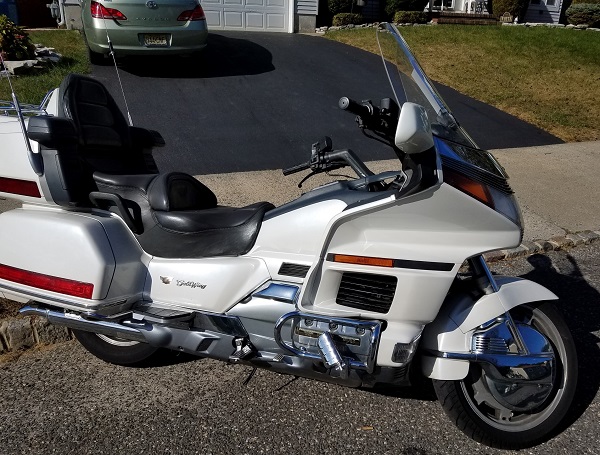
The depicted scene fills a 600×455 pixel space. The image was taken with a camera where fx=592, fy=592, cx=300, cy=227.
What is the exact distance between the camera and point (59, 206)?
309 centimetres

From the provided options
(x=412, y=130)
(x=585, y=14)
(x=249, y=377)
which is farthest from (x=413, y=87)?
(x=585, y=14)

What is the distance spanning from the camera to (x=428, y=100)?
288 cm

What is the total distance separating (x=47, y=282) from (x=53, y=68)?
6785 millimetres

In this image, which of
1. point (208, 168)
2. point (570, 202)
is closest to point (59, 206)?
point (208, 168)

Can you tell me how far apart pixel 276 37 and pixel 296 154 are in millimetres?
6956

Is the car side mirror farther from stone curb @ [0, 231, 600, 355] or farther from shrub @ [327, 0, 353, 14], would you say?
shrub @ [327, 0, 353, 14]

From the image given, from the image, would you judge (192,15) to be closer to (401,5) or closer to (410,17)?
(410,17)

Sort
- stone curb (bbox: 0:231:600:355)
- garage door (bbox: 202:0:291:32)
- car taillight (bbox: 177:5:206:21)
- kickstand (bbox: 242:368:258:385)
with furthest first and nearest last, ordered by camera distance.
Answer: garage door (bbox: 202:0:291:32), car taillight (bbox: 177:5:206:21), stone curb (bbox: 0:231:600:355), kickstand (bbox: 242:368:258:385)

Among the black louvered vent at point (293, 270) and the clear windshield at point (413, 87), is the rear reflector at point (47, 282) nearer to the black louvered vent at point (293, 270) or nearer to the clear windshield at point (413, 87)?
the black louvered vent at point (293, 270)

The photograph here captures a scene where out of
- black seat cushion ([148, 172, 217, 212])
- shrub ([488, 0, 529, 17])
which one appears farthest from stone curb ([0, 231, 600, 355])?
→ shrub ([488, 0, 529, 17])

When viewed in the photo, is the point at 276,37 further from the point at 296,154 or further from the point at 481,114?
the point at 296,154

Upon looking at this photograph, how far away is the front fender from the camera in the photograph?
2713mm

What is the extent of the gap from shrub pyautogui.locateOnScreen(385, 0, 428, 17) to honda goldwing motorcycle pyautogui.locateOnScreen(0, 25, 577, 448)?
48.9ft

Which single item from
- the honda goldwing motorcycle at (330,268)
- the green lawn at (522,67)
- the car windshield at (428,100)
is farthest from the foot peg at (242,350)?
the green lawn at (522,67)
